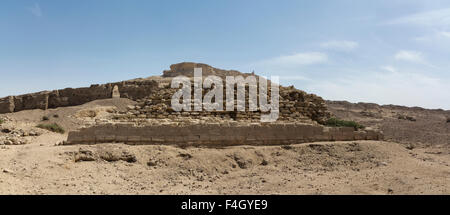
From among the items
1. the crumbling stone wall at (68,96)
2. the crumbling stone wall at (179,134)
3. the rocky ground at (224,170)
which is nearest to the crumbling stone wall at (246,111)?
the crumbling stone wall at (179,134)

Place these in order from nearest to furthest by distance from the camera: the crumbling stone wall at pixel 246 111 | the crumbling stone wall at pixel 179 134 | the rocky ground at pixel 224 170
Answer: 1. the rocky ground at pixel 224 170
2. the crumbling stone wall at pixel 179 134
3. the crumbling stone wall at pixel 246 111

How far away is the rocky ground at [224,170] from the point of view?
227 inches

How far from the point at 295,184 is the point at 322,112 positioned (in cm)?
509

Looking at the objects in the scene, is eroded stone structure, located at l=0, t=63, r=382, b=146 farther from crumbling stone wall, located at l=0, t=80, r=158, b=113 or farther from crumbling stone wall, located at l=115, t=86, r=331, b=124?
crumbling stone wall, located at l=0, t=80, r=158, b=113

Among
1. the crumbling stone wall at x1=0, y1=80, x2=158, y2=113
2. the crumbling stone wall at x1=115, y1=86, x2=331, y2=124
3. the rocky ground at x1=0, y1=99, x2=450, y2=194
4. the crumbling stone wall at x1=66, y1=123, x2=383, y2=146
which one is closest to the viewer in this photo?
the rocky ground at x1=0, y1=99, x2=450, y2=194

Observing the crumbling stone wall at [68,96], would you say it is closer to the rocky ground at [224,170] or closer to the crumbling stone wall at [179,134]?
the crumbling stone wall at [179,134]

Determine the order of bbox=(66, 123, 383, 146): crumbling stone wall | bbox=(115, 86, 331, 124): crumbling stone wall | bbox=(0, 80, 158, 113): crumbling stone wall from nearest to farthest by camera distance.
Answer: bbox=(66, 123, 383, 146): crumbling stone wall → bbox=(115, 86, 331, 124): crumbling stone wall → bbox=(0, 80, 158, 113): crumbling stone wall

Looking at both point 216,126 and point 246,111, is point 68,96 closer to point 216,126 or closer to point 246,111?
point 246,111

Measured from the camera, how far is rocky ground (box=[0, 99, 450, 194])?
19.0 ft

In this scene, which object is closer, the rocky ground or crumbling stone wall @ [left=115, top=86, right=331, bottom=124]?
the rocky ground

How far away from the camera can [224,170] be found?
748 centimetres

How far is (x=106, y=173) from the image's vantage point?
22.1 feet

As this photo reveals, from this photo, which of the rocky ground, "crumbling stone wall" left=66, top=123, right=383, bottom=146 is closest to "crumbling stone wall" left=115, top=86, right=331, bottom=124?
"crumbling stone wall" left=66, top=123, right=383, bottom=146

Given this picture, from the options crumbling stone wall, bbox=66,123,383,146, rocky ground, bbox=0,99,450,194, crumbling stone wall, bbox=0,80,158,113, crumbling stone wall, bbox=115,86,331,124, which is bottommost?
rocky ground, bbox=0,99,450,194
